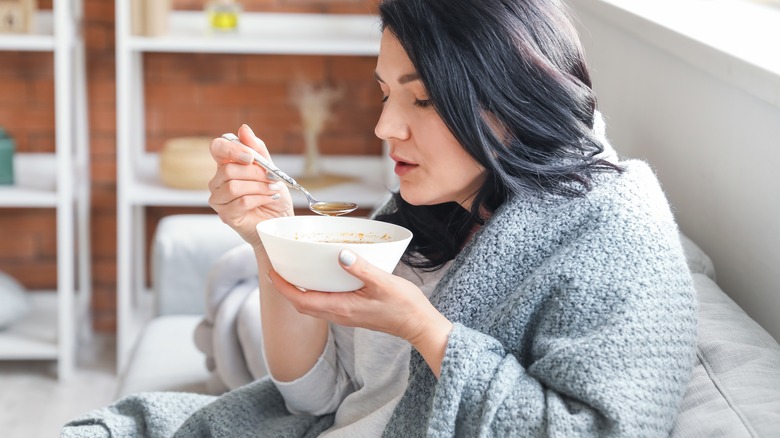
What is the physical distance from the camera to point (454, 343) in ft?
3.38

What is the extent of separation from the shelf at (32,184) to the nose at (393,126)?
1.97 meters

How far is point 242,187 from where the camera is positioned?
1.29m

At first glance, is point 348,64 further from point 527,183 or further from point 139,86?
point 527,183

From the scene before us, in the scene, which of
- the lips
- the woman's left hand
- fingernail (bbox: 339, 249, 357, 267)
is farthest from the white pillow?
fingernail (bbox: 339, 249, 357, 267)

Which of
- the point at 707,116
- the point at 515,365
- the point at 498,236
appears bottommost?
the point at 515,365

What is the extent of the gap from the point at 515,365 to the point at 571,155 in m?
0.33

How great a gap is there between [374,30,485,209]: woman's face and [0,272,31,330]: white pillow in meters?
2.18

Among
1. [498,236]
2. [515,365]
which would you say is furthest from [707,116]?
[515,365]

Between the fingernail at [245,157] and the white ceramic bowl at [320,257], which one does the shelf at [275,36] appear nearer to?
the fingernail at [245,157]

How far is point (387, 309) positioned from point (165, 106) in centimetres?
250

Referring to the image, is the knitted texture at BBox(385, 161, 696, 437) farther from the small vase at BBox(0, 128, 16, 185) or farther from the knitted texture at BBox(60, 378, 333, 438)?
the small vase at BBox(0, 128, 16, 185)

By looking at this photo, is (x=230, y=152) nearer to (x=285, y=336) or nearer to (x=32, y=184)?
(x=285, y=336)

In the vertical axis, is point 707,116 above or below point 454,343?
above

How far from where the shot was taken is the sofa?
3.36 ft
